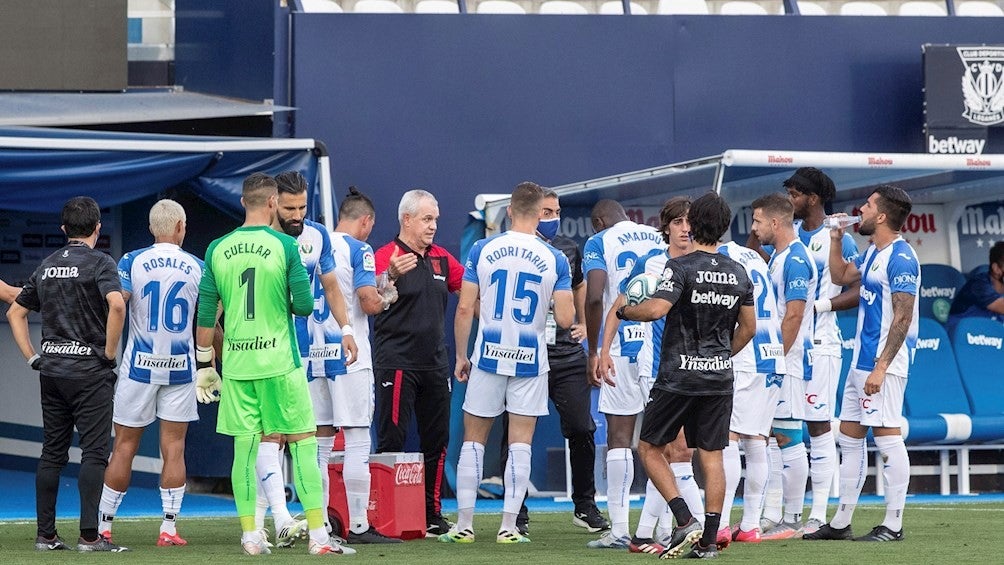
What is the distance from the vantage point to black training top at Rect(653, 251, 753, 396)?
749cm

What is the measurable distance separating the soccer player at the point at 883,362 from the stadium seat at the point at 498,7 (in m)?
5.26

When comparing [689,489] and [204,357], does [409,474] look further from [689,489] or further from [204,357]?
[689,489]

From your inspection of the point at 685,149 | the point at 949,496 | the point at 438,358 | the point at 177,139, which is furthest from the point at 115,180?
the point at 949,496

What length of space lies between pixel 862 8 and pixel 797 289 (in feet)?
20.2

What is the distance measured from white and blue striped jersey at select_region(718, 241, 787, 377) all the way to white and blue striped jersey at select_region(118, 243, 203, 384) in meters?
2.98

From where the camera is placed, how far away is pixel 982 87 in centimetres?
1273

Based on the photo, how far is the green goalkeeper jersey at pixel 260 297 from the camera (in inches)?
296

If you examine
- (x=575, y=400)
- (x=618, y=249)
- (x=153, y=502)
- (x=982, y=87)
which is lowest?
(x=153, y=502)

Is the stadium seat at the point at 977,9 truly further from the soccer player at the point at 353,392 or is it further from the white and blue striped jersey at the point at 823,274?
the soccer player at the point at 353,392

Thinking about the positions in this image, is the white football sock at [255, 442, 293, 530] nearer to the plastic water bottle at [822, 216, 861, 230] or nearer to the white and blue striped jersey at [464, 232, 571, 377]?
the white and blue striped jersey at [464, 232, 571, 377]

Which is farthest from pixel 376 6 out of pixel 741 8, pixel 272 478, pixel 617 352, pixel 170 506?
pixel 272 478

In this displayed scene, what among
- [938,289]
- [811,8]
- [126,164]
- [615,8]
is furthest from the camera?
[811,8]

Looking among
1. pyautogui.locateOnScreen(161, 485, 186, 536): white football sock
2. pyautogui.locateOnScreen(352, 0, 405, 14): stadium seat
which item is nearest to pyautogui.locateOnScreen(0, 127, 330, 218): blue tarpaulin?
pyautogui.locateOnScreen(352, 0, 405, 14): stadium seat

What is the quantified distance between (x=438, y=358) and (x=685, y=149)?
4.37 metres
